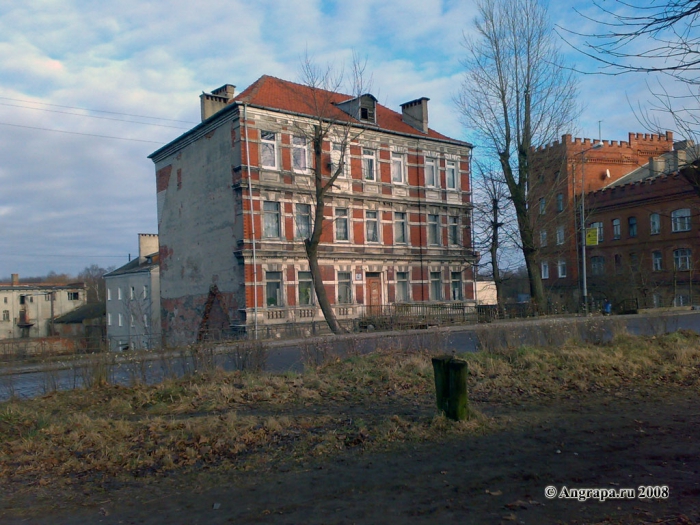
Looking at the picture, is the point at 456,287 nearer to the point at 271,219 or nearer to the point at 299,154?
the point at 299,154

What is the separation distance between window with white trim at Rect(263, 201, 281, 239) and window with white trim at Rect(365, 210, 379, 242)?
6.07 meters

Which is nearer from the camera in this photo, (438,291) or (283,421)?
(283,421)

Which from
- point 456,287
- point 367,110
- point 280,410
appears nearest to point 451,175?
point 456,287

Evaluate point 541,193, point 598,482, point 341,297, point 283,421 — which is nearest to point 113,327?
point 341,297

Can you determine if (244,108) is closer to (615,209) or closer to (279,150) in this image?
(279,150)

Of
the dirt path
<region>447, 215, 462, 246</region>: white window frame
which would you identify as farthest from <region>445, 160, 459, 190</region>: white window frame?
the dirt path

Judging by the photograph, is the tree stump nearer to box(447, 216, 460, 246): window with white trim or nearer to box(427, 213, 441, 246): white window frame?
box(427, 213, 441, 246): white window frame

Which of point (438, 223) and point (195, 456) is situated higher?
point (438, 223)

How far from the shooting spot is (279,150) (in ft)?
107

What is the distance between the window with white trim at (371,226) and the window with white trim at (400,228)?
156 cm

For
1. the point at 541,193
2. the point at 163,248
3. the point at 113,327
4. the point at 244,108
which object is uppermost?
the point at 244,108

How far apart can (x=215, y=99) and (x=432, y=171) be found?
14.4 meters

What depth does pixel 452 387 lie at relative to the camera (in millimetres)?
7559

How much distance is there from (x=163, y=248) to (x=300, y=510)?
3623 cm
